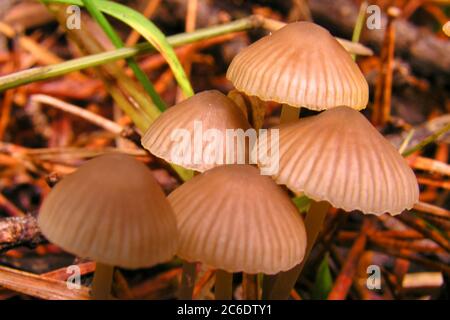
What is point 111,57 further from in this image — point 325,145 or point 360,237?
point 360,237

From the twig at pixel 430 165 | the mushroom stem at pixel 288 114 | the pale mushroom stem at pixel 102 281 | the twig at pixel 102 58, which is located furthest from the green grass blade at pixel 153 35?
the twig at pixel 430 165

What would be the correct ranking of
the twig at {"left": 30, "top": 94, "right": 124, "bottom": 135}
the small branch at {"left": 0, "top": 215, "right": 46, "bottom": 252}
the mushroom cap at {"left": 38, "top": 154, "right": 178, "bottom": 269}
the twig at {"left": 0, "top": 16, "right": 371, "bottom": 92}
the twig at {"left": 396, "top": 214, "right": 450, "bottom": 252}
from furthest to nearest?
the twig at {"left": 30, "top": 94, "right": 124, "bottom": 135} → the twig at {"left": 396, "top": 214, "right": 450, "bottom": 252} → the twig at {"left": 0, "top": 16, "right": 371, "bottom": 92} → the small branch at {"left": 0, "top": 215, "right": 46, "bottom": 252} → the mushroom cap at {"left": 38, "top": 154, "right": 178, "bottom": 269}

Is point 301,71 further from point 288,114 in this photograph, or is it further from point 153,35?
point 153,35

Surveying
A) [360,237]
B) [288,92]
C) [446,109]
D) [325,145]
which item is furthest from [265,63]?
[446,109]

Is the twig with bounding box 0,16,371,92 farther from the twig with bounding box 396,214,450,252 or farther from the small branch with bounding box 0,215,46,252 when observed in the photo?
the twig with bounding box 396,214,450,252

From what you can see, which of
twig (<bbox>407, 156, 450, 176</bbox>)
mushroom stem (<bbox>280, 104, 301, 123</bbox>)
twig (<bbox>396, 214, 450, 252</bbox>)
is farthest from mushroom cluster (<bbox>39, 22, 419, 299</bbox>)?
twig (<bbox>407, 156, 450, 176</bbox>)
